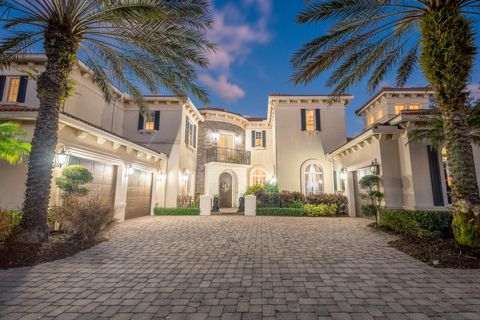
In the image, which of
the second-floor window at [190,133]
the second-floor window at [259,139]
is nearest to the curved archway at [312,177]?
the second-floor window at [259,139]

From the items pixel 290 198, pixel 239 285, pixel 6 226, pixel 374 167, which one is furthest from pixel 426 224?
pixel 6 226

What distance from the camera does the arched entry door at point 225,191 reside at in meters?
16.4

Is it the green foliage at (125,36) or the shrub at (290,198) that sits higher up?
the green foliage at (125,36)

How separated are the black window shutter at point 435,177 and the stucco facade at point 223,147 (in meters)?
0.04

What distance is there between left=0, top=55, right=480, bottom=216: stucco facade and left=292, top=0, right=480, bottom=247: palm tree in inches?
64.3

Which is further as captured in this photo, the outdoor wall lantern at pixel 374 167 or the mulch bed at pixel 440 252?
the outdoor wall lantern at pixel 374 167

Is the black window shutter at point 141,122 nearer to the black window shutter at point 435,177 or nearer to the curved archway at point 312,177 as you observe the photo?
the curved archway at point 312,177

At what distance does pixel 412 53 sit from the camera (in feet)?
24.3

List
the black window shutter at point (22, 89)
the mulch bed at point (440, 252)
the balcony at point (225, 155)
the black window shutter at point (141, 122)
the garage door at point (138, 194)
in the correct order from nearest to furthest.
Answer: the mulch bed at point (440, 252) → the black window shutter at point (22, 89) → the garage door at point (138, 194) → the black window shutter at point (141, 122) → the balcony at point (225, 155)

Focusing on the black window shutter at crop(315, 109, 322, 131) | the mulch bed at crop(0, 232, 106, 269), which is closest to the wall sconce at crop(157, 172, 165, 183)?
the mulch bed at crop(0, 232, 106, 269)

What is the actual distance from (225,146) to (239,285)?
1416 cm

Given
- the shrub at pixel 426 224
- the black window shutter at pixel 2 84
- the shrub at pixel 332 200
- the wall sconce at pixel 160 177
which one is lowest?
the shrub at pixel 426 224

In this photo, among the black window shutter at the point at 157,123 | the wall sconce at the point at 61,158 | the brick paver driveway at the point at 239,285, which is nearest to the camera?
the brick paver driveway at the point at 239,285

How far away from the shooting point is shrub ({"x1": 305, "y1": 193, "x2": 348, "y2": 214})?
39.7ft
